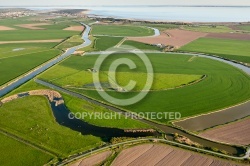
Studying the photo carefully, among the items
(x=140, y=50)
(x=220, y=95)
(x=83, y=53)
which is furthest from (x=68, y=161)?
(x=140, y=50)

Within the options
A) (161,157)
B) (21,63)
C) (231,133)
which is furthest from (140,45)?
(161,157)

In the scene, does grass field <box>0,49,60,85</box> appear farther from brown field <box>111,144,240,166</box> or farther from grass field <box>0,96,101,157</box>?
brown field <box>111,144,240,166</box>

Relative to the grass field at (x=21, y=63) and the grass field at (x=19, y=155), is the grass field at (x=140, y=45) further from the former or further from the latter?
the grass field at (x=19, y=155)

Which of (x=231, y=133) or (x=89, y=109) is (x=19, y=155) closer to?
(x=89, y=109)

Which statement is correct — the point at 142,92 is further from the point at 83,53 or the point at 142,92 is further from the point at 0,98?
the point at 83,53

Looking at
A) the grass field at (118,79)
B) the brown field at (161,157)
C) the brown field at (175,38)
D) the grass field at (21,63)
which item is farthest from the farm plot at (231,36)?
the brown field at (161,157)
